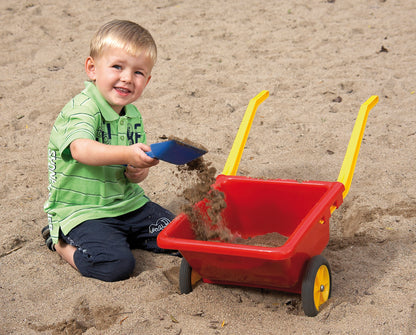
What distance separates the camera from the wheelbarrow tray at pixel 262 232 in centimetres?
164

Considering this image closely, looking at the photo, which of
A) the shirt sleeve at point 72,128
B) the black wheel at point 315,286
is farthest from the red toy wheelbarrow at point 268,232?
the shirt sleeve at point 72,128

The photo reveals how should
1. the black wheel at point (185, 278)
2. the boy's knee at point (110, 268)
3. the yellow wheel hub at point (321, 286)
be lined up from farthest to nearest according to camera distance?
the boy's knee at point (110, 268)
the black wheel at point (185, 278)
the yellow wheel hub at point (321, 286)

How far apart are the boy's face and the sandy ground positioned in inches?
25.7

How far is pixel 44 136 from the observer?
3.17 metres

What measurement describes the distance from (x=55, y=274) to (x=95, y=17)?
324 centimetres

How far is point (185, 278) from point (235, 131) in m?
1.47

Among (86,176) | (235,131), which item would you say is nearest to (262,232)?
(86,176)

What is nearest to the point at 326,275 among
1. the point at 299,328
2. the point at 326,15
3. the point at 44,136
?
the point at 299,328

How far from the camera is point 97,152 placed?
186 cm

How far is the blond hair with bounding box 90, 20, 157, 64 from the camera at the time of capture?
204cm

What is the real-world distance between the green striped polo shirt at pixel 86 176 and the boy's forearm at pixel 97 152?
14cm

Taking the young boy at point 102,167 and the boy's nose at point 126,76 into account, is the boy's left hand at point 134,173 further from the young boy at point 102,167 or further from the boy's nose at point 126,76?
the boy's nose at point 126,76

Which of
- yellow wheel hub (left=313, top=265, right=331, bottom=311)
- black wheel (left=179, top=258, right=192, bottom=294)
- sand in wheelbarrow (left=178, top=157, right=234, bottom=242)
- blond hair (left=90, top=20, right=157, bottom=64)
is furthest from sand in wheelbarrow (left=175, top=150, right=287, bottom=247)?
blond hair (left=90, top=20, right=157, bottom=64)

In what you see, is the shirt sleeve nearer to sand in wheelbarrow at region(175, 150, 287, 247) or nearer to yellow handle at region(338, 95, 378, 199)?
sand in wheelbarrow at region(175, 150, 287, 247)
